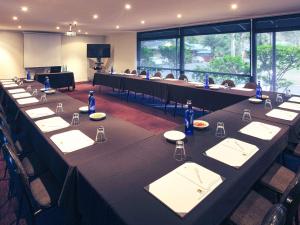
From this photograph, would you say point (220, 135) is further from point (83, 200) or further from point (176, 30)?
point (176, 30)

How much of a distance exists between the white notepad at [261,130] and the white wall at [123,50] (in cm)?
817

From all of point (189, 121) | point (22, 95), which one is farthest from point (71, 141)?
point (22, 95)

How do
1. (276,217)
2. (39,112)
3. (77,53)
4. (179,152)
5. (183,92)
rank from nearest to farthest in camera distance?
(276,217), (179,152), (39,112), (183,92), (77,53)

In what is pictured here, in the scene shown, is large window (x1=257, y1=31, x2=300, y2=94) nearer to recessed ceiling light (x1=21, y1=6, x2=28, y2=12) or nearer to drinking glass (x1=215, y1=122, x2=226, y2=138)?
drinking glass (x1=215, y1=122, x2=226, y2=138)

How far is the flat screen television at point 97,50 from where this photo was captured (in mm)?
10533

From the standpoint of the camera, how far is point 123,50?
34.6ft

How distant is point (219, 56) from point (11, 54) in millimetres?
8216

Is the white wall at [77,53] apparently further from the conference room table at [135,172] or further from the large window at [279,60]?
the conference room table at [135,172]

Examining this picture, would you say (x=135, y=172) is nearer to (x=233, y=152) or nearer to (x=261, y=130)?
(x=233, y=152)

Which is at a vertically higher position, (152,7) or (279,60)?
(152,7)

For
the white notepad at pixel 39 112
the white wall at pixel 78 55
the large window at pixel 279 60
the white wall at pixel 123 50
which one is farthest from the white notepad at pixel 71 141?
the white wall at pixel 78 55

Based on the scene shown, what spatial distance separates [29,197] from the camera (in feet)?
5.16

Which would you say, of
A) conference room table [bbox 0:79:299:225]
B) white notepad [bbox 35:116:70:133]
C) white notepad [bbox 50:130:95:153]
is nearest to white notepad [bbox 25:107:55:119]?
white notepad [bbox 35:116:70:133]

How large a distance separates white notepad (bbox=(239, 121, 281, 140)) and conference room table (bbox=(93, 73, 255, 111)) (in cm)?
165
